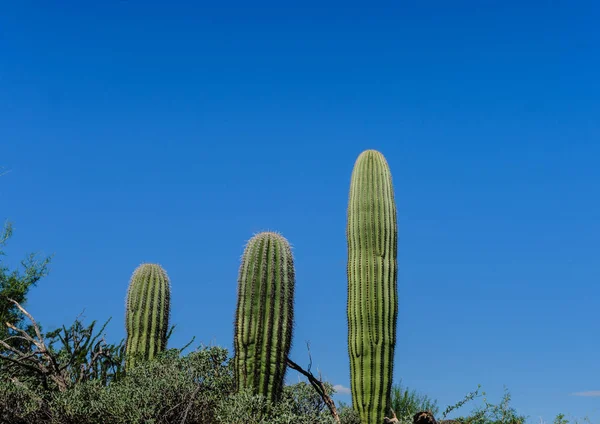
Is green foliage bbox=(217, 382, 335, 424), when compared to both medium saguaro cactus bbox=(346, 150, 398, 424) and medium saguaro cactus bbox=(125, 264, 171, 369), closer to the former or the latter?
medium saguaro cactus bbox=(346, 150, 398, 424)

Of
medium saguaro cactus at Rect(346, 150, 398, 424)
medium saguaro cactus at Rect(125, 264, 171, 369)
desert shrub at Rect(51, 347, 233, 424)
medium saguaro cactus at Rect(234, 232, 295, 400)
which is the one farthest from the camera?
medium saguaro cactus at Rect(125, 264, 171, 369)

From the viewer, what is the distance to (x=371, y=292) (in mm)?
9852

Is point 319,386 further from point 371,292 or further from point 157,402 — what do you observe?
point 157,402

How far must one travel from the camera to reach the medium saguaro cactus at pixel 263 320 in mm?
9109

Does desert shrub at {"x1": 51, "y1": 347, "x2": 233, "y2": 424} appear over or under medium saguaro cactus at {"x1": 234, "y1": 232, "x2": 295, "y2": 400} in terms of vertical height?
under

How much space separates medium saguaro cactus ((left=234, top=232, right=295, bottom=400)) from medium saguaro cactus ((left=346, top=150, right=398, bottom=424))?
42.2 inches

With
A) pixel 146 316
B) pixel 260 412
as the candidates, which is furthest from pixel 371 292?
pixel 146 316

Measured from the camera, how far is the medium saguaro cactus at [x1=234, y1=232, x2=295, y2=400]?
9109 mm

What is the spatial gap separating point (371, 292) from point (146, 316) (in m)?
3.82

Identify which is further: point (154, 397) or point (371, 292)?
point (371, 292)

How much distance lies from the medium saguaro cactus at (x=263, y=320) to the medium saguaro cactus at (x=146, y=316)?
8.39ft

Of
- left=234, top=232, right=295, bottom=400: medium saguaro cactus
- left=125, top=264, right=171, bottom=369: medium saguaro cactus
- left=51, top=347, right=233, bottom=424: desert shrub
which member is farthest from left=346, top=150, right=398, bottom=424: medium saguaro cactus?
left=125, top=264, right=171, bottom=369: medium saguaro cactus

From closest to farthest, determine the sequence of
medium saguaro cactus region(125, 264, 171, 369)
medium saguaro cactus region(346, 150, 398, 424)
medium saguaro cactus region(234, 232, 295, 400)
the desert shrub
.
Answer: the desert shrub → medium saguaro cactus region(234, 232, 295, 400) → medium saguaro cactus region(346, 150, 398, 424) → medium saguaro cactus region(125, 264, 171, 369)

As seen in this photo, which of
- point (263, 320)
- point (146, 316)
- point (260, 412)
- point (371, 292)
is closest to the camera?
point (260, 412)
